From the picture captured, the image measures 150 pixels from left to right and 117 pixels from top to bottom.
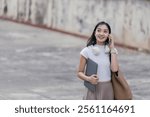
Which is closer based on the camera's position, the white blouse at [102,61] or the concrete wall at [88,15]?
the white blouse at [102,61]

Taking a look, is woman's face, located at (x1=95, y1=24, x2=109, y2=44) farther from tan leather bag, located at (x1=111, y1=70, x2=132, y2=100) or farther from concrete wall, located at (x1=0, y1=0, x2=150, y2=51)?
concrete wall, located at (x1=0, y1=0, x2=150, y2=51)

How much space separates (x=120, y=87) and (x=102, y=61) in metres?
0.36

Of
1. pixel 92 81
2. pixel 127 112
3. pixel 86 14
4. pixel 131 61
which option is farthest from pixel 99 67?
pixel 86 14

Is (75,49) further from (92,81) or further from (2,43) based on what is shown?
(92,81)

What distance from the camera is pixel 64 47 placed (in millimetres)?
16516

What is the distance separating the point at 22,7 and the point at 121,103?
14316 millimetres

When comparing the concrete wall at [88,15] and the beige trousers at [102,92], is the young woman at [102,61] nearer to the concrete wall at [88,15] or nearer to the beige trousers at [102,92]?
the beige trousers at [102,92]

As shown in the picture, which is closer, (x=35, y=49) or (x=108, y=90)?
(x=108, y=90)

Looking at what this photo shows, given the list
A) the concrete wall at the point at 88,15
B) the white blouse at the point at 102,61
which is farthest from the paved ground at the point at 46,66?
the white blouse at the point at 102,61

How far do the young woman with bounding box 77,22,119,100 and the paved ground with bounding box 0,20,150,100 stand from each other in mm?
3609

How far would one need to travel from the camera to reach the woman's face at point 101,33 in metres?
7.17

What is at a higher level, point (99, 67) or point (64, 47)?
point (99, 67)

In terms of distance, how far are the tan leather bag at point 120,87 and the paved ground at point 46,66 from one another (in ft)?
12.2

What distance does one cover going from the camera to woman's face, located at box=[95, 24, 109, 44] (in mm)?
7168
